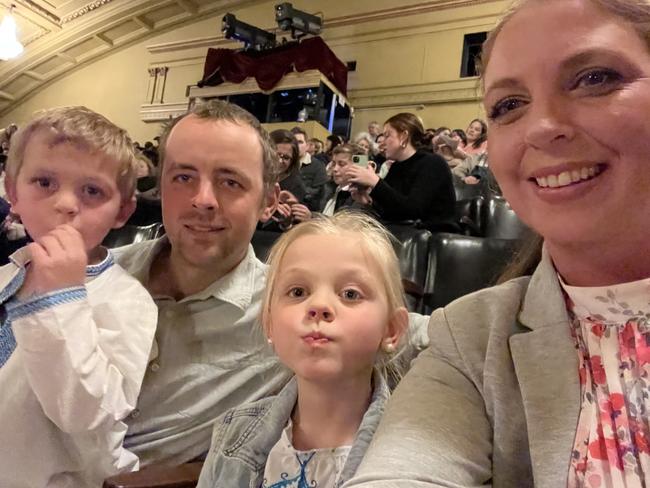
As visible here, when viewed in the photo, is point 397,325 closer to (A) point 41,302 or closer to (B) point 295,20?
(A) point 41,302

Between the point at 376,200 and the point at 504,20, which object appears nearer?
the point at 504,20

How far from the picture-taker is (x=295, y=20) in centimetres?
678

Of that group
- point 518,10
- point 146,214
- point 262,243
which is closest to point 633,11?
point 518,10

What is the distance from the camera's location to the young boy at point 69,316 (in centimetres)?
77

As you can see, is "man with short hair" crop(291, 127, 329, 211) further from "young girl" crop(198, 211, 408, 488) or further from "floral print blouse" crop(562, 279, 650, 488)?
"floral print blouse" crop(562, 279, 650, 488)

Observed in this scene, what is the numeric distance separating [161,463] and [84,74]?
9.80 metres

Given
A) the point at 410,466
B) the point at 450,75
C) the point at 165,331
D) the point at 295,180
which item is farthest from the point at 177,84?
the point at 410,466

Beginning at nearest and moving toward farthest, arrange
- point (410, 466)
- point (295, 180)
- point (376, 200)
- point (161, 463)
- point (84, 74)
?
point (410, 466) < point (161, 463) < point (376, 200) < point (295, 180) < point (84, 74)

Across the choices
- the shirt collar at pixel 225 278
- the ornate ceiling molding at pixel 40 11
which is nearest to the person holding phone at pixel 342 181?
the shirt collar at pixel 225 278

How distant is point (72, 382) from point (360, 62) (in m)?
6.97

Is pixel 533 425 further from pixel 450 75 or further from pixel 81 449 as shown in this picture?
pixel 450 75

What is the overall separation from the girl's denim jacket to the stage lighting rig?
6.52 metres

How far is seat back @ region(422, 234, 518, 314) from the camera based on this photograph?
5.28 ft

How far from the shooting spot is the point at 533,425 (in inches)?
21.5
